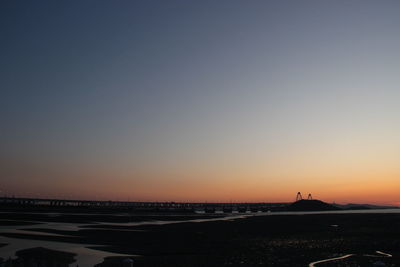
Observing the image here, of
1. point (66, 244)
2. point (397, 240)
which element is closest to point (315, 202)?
point (397, 240)

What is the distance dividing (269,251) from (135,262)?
403 inches

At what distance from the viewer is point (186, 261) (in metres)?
22.1

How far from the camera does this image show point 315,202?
165m

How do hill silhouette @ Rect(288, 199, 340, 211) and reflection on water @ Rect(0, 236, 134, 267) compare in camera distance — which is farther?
hill silhouette @ Rect(288, 199, 340, 211)

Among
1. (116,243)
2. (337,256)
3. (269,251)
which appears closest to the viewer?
(337,256)

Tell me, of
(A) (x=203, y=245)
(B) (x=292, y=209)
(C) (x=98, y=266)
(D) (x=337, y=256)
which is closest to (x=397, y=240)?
(D) (x=337, y=256)

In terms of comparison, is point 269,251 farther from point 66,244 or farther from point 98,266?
point 66,244

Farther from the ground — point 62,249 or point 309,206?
point 62,249

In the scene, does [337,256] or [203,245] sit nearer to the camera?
[337,256]

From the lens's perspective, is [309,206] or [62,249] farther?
[309,206]

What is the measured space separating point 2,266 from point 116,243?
24.2 meters

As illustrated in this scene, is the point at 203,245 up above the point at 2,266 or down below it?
below

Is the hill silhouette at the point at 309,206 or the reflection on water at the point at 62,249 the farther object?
the hill silhouette at the point at 309,206

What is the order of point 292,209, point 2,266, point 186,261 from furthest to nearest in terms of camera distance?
point 292,209, point 186,261, point 2,266
